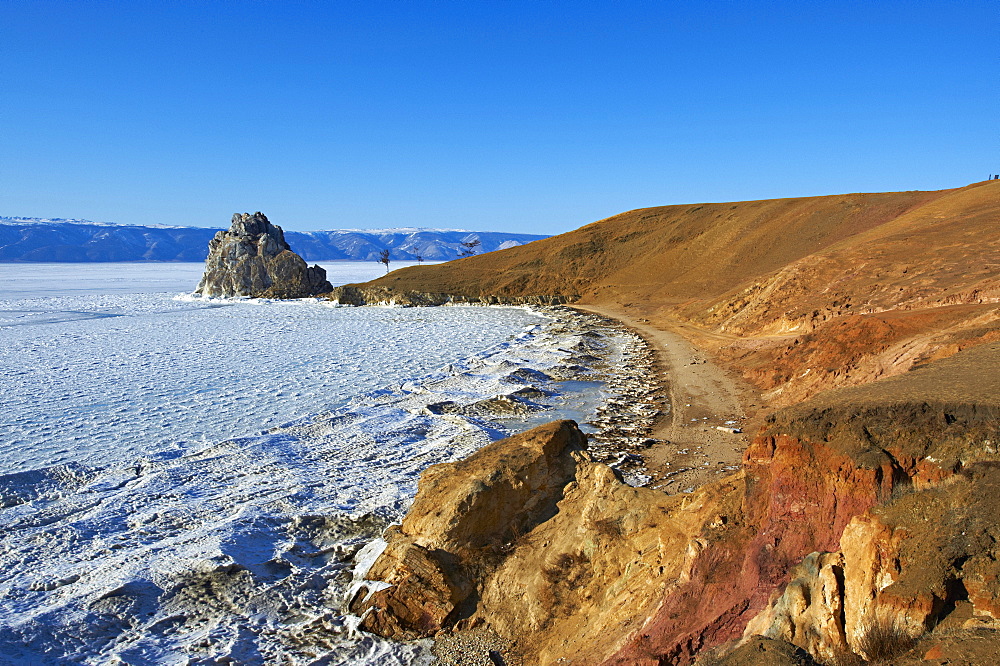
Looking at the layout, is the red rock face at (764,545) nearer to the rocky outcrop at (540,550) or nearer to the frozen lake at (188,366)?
the rocky outcrop at (540,550)

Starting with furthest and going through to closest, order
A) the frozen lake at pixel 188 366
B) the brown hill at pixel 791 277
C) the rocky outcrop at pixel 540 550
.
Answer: the brown hill at pixel 791 277 < the frozen lake at pixel 188 366 < the rocky outcrop at pixel 540 550

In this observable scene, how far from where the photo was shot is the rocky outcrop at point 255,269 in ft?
176

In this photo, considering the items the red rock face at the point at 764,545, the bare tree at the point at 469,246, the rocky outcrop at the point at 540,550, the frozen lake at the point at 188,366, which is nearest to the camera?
the red rock face at the point at 764,545

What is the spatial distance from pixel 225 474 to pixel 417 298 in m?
36.9

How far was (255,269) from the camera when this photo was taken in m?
54.5

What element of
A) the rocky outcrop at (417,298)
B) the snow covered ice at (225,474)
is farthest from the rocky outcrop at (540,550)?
the rocky outcrop at (417,298)

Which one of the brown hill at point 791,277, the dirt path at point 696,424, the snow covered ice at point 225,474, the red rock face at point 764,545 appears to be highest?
the brown hill at point 791,277

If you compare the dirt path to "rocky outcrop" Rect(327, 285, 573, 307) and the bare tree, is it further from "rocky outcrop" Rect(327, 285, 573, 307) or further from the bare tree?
the bare tree

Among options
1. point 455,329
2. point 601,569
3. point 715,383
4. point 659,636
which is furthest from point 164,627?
point 455,329

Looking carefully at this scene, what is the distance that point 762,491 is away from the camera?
4785mm

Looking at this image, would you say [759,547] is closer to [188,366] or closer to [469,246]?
[188,366]

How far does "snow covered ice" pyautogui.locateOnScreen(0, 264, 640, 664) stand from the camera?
6.23 metres

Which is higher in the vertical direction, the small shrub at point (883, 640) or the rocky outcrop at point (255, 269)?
the rocky outcrop at point (255, 269)

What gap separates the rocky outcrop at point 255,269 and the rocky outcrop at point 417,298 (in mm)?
6938
